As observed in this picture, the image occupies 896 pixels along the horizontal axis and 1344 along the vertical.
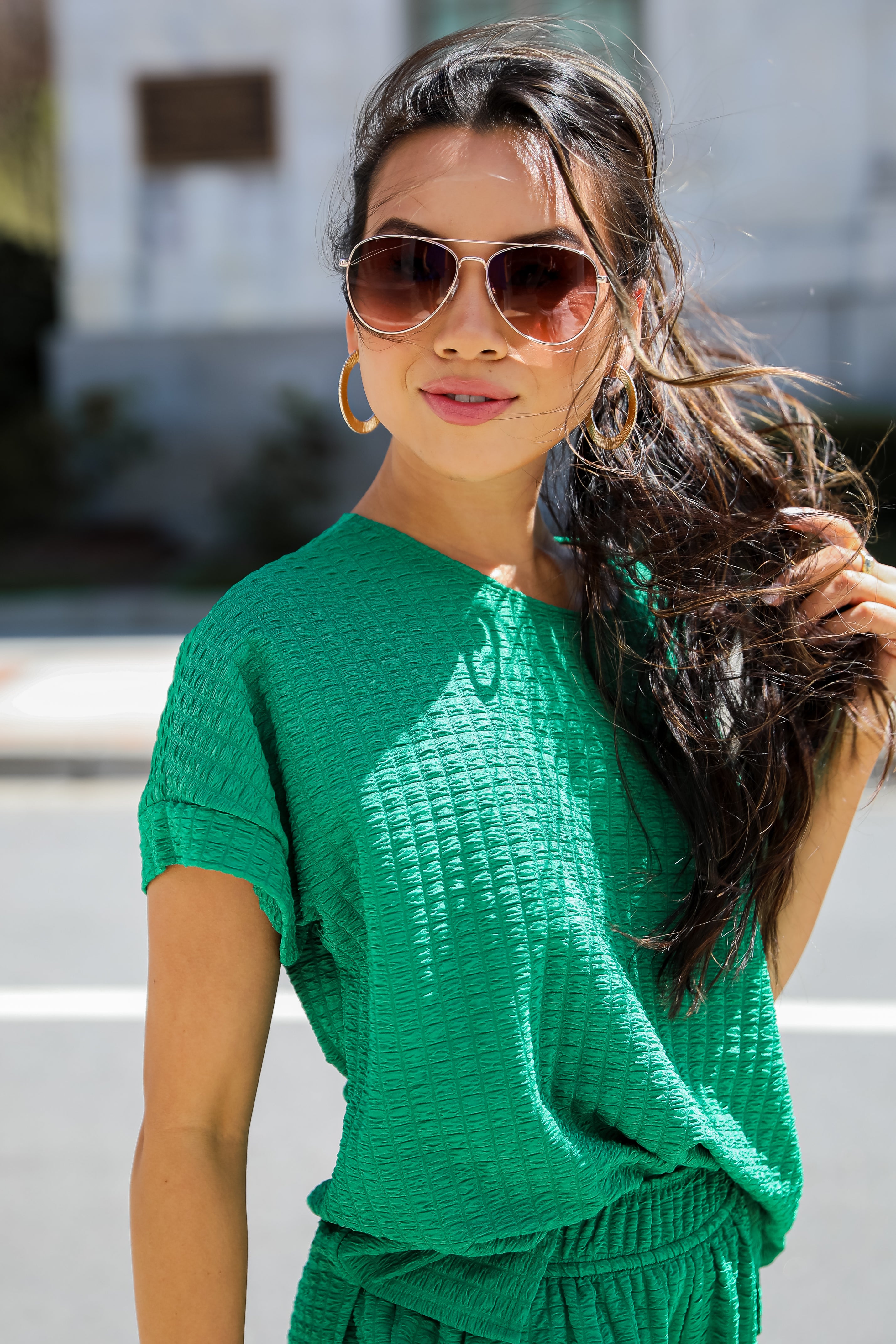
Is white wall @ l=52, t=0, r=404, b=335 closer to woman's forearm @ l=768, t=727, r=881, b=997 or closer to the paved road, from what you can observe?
the paved road

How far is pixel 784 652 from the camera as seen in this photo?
1458 mm

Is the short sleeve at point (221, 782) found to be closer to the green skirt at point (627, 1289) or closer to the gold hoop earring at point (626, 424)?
the green skirt at point (627, 1289)

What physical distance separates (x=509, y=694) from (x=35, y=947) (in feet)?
13.3

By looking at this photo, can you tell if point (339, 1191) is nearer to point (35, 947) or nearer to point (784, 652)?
point (784, 652)

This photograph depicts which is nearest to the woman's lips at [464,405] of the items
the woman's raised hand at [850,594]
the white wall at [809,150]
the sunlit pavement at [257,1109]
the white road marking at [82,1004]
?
the woman's raised hand at [850,594]

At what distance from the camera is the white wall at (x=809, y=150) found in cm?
1266

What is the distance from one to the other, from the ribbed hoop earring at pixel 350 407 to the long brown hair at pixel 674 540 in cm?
12

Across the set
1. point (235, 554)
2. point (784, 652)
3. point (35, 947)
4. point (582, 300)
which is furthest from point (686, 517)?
point (235, 554)

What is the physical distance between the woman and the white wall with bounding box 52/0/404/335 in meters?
12.3

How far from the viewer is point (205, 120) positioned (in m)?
13.6

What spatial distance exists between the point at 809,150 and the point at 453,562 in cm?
1301

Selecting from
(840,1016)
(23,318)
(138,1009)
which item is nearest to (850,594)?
(840,1016)

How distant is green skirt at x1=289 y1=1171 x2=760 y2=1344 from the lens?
124cm

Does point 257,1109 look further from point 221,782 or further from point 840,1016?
point 221,782
